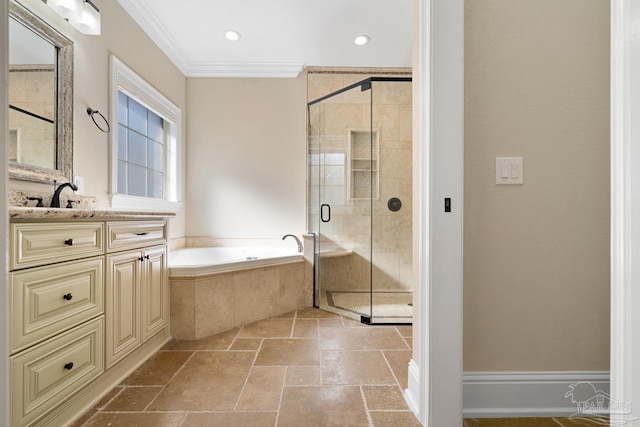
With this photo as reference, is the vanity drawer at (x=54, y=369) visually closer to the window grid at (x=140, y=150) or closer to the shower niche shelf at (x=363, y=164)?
the window grid at (x=140, y=150)

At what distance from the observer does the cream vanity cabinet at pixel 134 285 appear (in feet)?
4.92

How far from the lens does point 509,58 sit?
1299mm

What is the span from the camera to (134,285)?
1680 mm

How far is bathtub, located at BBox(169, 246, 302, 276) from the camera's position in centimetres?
228

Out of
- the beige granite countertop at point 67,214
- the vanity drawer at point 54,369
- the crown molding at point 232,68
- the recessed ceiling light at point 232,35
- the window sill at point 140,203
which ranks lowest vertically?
the vanity drawer at point 54,369

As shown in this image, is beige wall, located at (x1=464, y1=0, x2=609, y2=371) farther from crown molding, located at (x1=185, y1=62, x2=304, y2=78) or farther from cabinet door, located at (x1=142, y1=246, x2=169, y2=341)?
crown molding, located at (x1=185, y1=62, x2=304, y2=78)

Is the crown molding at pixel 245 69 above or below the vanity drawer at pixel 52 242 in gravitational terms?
above

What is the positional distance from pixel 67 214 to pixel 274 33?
95.1 inches

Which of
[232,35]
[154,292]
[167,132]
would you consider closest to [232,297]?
[154,292]

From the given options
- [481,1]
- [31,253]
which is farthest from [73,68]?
[481,1]

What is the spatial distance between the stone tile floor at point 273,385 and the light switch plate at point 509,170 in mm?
1019

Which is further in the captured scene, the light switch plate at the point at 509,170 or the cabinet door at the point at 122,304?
the cabinet door at the point at 122,304

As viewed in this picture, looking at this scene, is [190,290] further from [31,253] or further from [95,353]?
[31,253]

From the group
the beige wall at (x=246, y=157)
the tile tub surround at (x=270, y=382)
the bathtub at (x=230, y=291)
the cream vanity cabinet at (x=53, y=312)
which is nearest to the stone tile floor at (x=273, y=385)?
the tile tub surround at (x=270, y=382)
